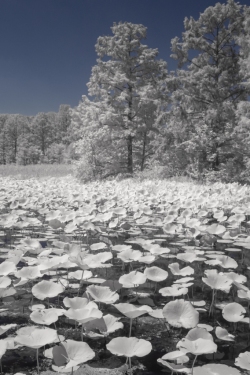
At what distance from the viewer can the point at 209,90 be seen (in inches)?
484

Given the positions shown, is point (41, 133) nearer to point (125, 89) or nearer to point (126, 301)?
point (125, 89)

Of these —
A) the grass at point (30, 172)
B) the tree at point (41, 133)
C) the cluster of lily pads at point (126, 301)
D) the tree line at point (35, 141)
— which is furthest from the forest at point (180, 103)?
the tree at point (41, 133)

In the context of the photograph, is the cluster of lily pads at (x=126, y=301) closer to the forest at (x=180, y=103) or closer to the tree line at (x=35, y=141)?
the forest at (x=180, y=103)

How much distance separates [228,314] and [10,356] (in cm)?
115

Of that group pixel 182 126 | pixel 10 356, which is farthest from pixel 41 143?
pixel 10 356

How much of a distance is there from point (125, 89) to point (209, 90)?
4.01m

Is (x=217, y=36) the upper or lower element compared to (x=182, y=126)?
upper

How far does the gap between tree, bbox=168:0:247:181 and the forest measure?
4cm

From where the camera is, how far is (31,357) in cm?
147

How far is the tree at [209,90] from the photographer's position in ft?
39.8

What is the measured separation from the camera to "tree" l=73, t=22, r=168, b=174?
13.8 meters

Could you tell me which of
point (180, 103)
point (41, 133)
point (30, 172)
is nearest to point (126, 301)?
point (180, 103)

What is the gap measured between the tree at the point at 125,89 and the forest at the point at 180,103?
1.8 inches

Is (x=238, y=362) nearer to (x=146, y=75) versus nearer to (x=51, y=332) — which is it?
(x=51, y=332)
